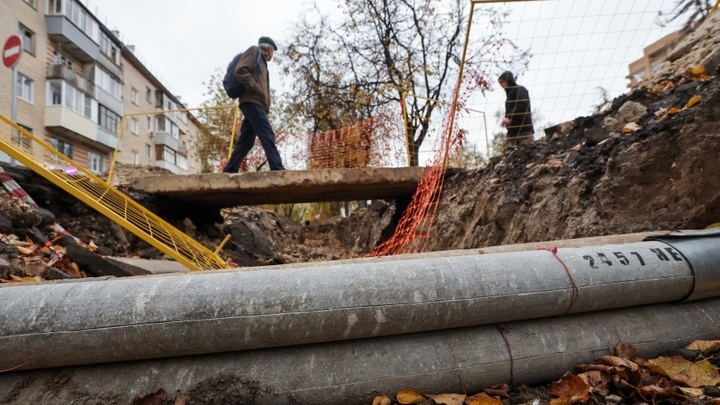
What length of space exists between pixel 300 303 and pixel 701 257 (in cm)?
156

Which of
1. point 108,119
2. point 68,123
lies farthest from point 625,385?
point 108,119

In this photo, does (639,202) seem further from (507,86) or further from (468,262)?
(507,86)

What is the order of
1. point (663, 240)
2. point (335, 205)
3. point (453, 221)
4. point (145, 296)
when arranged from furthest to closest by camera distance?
point (335, 205), point (453, 221), point (663, 240), point (145, 296)

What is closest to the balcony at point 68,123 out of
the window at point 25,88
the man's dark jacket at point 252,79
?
the window at point 25,88

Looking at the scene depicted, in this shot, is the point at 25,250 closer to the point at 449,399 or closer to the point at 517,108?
the point at 449,399

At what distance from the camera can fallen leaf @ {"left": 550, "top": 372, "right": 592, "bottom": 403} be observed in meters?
1.22

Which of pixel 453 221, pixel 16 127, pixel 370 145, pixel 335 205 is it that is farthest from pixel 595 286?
pixel 335 205

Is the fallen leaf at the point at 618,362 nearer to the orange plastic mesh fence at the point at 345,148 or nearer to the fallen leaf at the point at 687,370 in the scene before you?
the fallen leaf at the point at 687,370

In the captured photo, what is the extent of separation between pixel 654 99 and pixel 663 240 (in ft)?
8.66

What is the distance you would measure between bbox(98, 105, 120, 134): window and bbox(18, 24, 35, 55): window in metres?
5.74

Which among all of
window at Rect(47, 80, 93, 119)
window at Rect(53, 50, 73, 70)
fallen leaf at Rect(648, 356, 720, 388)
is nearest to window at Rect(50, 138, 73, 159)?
window at Rect(47, 80, 93, 119)

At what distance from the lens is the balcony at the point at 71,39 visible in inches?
782

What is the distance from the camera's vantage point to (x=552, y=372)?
1.37 metres

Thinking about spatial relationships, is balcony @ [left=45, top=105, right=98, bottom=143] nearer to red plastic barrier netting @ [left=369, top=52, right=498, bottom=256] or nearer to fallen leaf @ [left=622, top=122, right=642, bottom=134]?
red plastic barrier netting @ [left=369, top=52, right=498, bottom=256]
